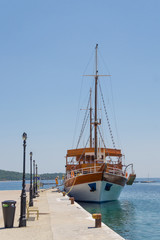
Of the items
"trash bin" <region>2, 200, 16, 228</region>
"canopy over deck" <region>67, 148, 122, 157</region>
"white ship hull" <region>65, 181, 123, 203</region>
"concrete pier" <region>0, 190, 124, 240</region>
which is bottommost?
"white ship hull" <region>65, 181, 123, 203</region>

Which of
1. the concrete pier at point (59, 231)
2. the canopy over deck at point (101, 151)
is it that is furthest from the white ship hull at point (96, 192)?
the concrete pier at point (59, 231)

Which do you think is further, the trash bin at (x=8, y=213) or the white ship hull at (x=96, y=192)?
the white ship hull at (x=96, y=192)

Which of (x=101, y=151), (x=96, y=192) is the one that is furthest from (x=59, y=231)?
(x=101, y=151)

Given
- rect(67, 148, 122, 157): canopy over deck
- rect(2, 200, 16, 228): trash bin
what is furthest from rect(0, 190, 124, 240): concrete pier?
rect(67, 148, 122, 157): canopy over deck

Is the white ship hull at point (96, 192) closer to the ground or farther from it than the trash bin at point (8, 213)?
closer to the ground

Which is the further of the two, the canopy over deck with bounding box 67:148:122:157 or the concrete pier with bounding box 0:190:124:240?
the canopy over deck with bounding box 67:148:122:157

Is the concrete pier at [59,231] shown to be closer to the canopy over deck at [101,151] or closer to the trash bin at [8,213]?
the trash bin at [8,213]

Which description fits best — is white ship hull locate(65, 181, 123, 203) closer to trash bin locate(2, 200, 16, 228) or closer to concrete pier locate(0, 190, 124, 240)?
concrete pier locate(0, 190, 124, 240)

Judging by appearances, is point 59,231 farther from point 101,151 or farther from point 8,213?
point 101,151

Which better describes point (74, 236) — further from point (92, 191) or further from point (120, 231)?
point (92, 191)

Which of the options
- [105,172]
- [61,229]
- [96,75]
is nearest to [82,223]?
[61,229]

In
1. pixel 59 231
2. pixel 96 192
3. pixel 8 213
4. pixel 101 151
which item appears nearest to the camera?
pixel 59 231

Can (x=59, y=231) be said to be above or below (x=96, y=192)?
above

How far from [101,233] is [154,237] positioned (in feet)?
20.8
